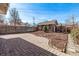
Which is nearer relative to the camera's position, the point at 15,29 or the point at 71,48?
the point at 71,48

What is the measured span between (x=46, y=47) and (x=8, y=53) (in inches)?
26.6

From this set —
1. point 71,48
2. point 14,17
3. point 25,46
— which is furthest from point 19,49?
point 71,48

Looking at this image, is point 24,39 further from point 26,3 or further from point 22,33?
point 26,3

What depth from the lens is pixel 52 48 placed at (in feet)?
8.36

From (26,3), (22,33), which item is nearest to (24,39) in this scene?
(22,33)

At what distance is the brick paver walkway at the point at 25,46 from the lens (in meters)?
2.54

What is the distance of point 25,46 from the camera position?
2.57m

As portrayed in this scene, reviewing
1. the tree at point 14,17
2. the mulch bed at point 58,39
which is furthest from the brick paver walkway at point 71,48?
the tree at point 14,17

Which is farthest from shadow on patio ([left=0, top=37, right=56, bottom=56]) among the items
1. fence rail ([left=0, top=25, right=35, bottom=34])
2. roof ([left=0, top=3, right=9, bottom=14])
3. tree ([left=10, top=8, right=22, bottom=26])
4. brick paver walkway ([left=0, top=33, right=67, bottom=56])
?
roof ([left=0, top=3, right=9, bottom=14])

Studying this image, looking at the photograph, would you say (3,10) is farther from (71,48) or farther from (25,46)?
(71,48)

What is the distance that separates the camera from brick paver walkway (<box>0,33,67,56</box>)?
8.34 ft

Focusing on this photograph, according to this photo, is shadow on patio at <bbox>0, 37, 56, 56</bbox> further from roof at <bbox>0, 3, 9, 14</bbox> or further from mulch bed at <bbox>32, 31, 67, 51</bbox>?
roof at <bbox>0, 3, 9, 14</bbox>

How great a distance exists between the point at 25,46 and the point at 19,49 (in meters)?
0.12

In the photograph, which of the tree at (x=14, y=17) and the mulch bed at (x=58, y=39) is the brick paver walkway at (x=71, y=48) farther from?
the tree at (x=14, y=17)
